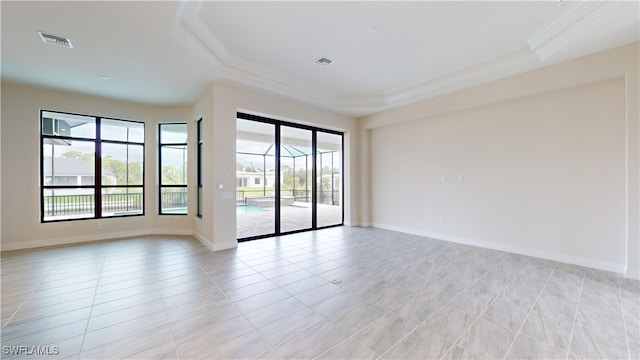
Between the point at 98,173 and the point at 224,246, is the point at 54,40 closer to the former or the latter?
the point at 98,173

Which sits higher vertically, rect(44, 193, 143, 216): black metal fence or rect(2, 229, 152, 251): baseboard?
rect(44, 193, 143, 216): black metal fence

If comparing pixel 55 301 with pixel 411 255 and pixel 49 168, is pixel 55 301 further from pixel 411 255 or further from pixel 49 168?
pixel 411 255

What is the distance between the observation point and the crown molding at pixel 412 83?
121 inches

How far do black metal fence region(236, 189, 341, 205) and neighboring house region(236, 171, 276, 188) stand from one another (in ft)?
0.50

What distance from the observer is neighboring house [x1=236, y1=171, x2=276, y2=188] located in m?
5.68

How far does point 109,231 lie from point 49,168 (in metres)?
1.64

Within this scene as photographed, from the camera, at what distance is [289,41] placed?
3.70 metres

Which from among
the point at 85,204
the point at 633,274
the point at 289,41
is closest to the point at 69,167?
the point at 85,204

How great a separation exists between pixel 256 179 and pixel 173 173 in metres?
2.03

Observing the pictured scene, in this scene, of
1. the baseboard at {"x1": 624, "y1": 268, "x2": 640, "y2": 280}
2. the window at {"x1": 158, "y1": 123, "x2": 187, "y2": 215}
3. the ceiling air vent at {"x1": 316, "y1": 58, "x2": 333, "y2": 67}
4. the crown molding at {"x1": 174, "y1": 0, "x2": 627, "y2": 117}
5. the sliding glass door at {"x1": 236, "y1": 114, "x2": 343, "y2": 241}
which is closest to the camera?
the crown molding at {"x1": 174, "y1": 0, "x2": 627, "y2": 117}

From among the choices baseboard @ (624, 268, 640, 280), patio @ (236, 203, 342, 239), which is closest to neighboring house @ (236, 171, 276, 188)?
patio @ (236, 203, 342, 239)

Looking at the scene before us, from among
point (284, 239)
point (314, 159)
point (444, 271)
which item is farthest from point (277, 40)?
point (444, 271)

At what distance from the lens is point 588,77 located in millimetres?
3633

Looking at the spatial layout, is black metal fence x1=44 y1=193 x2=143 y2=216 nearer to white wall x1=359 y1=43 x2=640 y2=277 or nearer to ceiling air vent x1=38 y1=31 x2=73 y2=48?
ceiling air vent x1=38 y1=31 x2=73 y2=48
